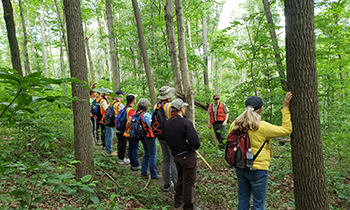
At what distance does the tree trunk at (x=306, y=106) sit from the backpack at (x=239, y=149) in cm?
55

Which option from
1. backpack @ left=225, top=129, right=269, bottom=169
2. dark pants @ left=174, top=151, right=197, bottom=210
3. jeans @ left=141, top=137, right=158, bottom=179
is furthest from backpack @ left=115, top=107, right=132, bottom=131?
backpack @ left=225, top=129, right=269, bottom=169

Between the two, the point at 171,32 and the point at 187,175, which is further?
the point at 171,32

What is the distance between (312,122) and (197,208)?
2875mm

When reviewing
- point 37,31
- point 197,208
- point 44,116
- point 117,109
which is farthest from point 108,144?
point 37,31

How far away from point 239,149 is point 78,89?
305 cm

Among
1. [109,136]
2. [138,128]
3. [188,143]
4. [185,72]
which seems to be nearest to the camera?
[188,143]

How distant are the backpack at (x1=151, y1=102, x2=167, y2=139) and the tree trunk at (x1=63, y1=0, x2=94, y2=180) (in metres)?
1.48

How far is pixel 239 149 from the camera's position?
9.39 ft

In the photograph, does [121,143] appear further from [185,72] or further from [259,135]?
[259,135]

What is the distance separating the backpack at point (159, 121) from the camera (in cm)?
476

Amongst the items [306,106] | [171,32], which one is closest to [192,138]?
[306,106]

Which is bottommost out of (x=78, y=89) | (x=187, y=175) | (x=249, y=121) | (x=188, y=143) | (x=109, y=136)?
(x=187, y=175)

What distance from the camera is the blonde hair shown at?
279 cm

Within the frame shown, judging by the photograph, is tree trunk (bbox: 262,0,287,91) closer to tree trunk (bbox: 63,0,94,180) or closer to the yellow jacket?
the yellow jacket
